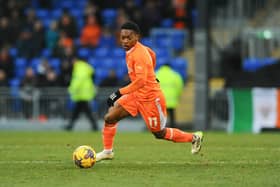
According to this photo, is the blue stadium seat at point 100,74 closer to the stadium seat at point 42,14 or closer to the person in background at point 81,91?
the person in background at point 81,91

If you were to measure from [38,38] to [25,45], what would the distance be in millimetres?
465

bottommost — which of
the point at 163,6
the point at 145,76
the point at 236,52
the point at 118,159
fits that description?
the point at 118,159

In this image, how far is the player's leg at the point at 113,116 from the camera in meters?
11.6

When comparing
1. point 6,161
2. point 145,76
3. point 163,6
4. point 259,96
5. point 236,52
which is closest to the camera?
point 145,76

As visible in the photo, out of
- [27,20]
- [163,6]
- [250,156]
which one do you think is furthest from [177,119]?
[250,156]

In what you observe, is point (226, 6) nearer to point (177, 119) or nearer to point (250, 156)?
point (177, 119)

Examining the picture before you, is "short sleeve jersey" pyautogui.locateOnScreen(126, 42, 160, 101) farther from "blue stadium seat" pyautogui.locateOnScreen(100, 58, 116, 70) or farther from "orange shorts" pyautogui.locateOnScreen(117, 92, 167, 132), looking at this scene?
"blue stadium seat" pyautogui.locateOnScreen(100, 58, 116, 70)

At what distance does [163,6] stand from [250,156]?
50.3 feet

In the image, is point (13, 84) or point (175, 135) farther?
point (13, 84)

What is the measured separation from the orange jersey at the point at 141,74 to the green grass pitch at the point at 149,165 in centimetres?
98

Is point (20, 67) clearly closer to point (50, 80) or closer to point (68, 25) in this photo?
point (68, 25)

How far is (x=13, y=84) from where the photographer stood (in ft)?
84.2

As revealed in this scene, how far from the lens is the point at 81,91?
2267cm

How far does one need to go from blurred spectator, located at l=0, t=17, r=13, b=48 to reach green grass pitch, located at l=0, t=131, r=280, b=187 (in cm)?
1133
